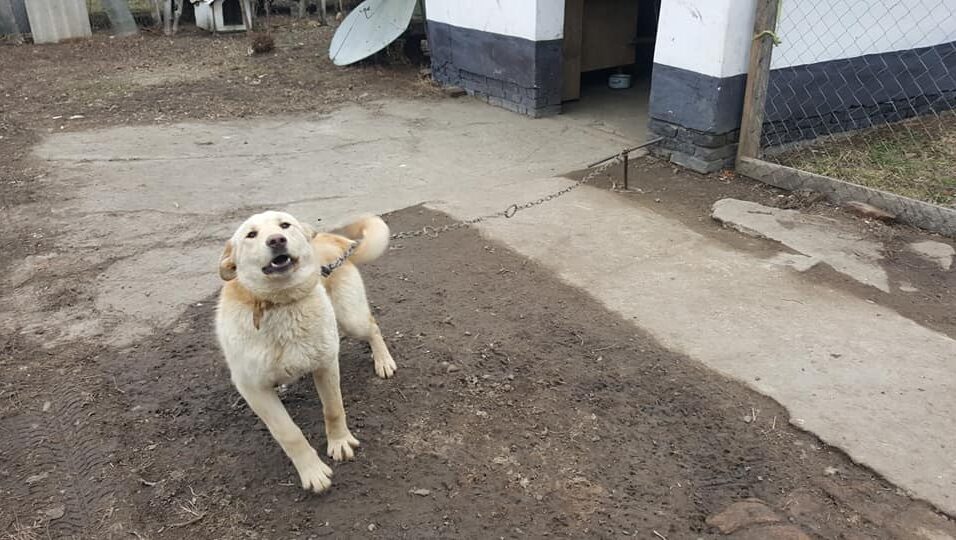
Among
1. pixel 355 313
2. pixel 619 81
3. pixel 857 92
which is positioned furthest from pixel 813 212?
pixel 619 81

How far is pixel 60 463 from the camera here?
9.47ft

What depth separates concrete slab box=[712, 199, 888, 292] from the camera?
423 cm

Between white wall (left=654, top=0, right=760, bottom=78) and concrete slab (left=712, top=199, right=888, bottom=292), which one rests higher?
white wall (left=654, top=0, right=760, bottom=78)

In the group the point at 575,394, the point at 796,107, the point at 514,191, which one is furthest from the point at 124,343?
the point at 796,107

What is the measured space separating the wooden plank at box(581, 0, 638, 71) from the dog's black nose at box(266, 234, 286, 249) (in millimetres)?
7016

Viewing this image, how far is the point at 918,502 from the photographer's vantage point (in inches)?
98.4

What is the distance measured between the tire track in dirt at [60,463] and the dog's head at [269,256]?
1.07 m

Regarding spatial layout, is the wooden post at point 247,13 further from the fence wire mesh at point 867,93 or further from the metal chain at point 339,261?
the metal chain at point 339,261

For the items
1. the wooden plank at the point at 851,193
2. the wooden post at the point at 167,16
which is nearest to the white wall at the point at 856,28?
the wooden plank at the point at 851,193

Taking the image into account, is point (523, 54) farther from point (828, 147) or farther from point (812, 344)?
point (812, 344)

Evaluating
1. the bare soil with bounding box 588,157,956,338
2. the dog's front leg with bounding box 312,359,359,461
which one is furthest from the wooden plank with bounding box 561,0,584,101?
the dog's front leg with bounding box 312,359,359,461

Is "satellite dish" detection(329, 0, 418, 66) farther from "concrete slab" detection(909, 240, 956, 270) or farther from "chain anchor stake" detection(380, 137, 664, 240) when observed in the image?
"concrete slab" detection(909, 240, 956, 270)

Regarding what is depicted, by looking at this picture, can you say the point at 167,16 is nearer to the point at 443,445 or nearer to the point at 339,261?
the point at 339,261

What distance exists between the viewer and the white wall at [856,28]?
5672 mm
